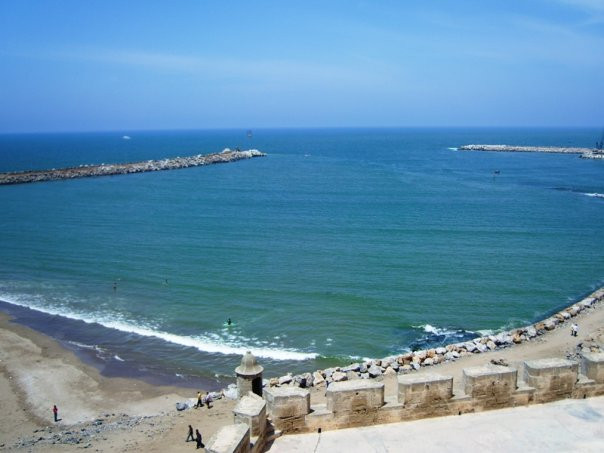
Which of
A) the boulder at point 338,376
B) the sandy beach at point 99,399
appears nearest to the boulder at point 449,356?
the sandy beach at point 99,399

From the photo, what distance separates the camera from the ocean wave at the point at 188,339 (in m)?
24.5

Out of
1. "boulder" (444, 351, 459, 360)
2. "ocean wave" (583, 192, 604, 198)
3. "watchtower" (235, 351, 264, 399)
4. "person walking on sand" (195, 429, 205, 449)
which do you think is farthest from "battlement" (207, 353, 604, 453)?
"ocean wave" (583, 192, 604, 198)

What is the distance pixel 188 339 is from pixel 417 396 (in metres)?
19.9

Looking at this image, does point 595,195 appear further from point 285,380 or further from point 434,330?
point 285,380

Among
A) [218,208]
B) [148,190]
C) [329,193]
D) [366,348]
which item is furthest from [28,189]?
[366,348]

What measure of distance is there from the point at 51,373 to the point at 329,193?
50.6 meters

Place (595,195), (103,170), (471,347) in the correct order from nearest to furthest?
(471,347), (595,195), (103,170)

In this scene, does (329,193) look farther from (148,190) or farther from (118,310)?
(118,310)

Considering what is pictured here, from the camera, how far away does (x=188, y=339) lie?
87.1 ft

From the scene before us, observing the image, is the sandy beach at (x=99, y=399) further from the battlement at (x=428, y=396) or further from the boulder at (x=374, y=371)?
the battlement at (x=428, y=396)

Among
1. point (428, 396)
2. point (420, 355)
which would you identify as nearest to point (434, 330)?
point (420, 355)

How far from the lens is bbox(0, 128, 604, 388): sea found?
26094 millimetres

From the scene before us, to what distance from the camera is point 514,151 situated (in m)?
148

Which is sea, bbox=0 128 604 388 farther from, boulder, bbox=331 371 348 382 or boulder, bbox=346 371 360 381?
boulder, bbox=331 371 348 382
